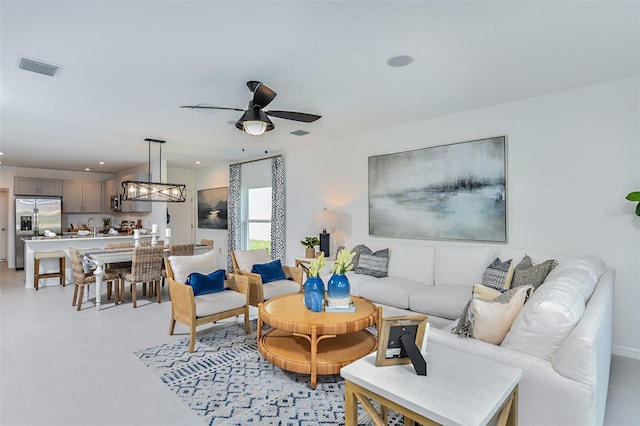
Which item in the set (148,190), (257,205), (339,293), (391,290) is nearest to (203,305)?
(339,293)

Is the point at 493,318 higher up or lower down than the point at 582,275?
lower down

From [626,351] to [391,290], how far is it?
238 centimetres

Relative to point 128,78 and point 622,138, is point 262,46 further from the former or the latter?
point 622,138

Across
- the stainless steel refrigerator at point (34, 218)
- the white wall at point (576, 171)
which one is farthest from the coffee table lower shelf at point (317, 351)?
the stainless steel refrigerator at point (34, 218)

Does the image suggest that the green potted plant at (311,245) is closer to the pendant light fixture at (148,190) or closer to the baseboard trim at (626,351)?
the pendant light fixture at (148,190)

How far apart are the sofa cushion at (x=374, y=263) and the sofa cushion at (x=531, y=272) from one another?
1.67 metres

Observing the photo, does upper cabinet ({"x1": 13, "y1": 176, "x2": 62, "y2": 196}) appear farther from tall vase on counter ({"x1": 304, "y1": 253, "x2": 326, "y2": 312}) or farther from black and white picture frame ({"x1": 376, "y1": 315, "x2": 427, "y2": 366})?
black and white picture frame ({"x1": 376, "y1": 315, "x2": 427, "y2": 366})

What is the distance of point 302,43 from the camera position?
8.79ft

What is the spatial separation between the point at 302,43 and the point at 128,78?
6.08 ft

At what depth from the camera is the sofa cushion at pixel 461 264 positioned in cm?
399

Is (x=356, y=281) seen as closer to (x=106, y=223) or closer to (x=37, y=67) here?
(x=37, y=67)

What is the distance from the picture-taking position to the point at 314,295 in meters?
3.15

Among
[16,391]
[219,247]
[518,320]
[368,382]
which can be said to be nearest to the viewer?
[368,382]

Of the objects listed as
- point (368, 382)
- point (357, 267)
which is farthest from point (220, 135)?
point (368, 382)
